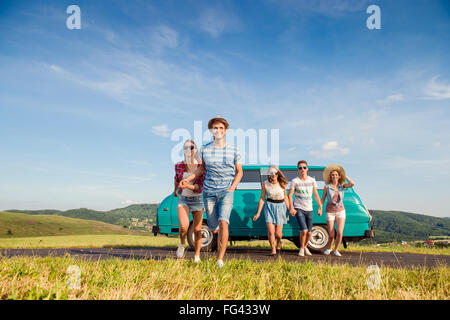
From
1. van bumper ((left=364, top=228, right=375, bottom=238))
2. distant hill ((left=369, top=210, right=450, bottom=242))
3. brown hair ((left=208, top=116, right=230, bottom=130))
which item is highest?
brown hair ((left=208, top=116, right=230, bottom=130))

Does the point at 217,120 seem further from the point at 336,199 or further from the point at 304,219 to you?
the point at 336,199

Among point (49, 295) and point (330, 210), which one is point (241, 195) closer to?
point (330, 210)

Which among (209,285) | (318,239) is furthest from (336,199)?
(209,285)

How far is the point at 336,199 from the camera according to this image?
6.68 meters

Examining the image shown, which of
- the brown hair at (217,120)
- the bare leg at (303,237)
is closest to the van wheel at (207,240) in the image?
the bare leg at (303,237)

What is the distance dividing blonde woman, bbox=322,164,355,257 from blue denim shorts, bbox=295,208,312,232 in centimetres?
45

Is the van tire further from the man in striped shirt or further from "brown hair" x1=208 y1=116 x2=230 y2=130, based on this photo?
"brown hair" x1=208 y1=116 x2=230 y2=130

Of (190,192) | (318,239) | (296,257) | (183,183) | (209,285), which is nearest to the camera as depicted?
(209,285)

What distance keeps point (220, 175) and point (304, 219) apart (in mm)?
3040

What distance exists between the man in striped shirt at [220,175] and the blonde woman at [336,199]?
10.6 ft

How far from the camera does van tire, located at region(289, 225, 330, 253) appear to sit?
7.21 meters

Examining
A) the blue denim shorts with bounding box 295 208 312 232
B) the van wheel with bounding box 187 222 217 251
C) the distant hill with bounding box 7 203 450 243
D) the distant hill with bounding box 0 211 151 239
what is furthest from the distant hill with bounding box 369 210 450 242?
the van wheel with bounding box 187 222 217 251

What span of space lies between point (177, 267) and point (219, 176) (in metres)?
1.33
